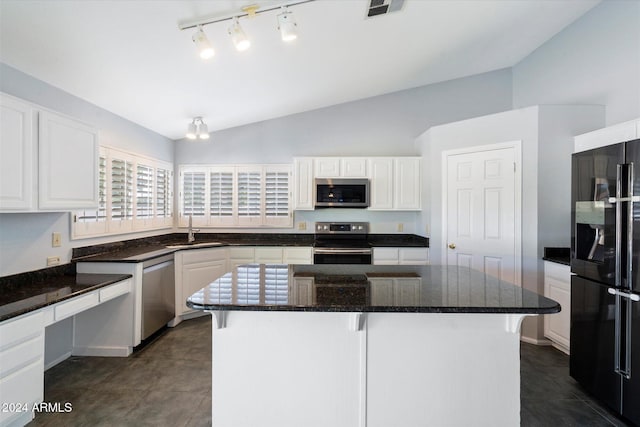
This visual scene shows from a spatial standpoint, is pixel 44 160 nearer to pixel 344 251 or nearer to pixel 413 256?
pixel 344 251

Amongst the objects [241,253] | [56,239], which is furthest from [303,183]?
[56,239]

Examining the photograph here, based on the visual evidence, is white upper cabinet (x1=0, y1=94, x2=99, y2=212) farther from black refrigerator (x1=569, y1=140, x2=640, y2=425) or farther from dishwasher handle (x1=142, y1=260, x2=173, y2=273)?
black refrigerator (x1=569, y1=140, x2=640, y2=425)

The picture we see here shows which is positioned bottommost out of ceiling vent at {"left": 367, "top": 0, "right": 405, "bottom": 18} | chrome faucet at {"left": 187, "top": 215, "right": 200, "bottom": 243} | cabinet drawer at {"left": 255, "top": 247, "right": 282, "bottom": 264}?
cabinet drawer at {"left": 255, "top": 247, "right": 282, "bottom": 264}

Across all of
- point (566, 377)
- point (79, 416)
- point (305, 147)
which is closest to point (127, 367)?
point (79, 416)

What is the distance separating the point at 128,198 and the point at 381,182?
10.6 feet

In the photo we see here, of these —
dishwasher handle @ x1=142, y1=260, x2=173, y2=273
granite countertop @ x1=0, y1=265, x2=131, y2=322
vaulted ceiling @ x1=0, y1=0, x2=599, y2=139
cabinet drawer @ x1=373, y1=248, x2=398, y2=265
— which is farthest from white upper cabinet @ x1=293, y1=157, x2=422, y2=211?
granite countertop @ x1=0, y1=265, x2=131, y2=322

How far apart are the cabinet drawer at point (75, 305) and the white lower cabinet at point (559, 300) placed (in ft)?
13.4

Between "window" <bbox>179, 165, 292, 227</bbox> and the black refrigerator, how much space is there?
3353mm

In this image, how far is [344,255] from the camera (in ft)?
13.3

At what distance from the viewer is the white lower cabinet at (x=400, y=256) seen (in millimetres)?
3961

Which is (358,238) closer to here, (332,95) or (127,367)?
(332,95)

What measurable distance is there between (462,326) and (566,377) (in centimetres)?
177

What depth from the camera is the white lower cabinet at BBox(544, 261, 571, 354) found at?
2803 millimetres

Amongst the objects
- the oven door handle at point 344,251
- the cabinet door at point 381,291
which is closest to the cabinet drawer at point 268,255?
the oven door handle at point 344,251
